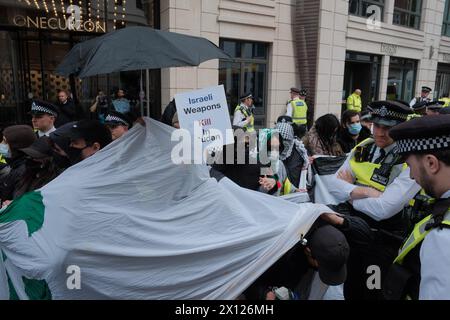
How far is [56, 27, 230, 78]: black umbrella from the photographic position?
3020 millimetres

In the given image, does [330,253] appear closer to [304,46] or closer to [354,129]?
[354,129]

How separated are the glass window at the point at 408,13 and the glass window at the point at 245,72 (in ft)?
24.0

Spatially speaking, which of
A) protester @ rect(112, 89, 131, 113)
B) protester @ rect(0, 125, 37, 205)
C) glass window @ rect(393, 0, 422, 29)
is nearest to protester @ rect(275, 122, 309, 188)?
protester @ rect(0, 125, 37, 205)

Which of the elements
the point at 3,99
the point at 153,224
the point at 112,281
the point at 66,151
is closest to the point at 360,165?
the point at 153,224

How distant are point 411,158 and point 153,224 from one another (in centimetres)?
132

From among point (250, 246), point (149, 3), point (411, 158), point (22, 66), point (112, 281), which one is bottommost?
point (112, 281)

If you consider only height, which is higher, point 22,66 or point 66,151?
point 22,66

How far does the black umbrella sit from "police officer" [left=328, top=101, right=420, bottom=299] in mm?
1643

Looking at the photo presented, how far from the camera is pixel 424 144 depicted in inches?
61.1

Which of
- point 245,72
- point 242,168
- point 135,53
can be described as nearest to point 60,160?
point 135,53

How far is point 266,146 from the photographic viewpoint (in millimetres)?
3639

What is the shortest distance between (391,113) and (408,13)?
15.9m

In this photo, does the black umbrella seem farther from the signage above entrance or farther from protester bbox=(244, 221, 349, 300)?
the signage above entrance
